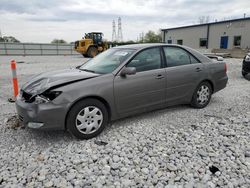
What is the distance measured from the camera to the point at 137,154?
272 centimetres

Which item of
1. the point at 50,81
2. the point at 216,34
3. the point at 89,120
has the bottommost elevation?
the point at 89,120

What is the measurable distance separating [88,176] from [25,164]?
866 millimetres

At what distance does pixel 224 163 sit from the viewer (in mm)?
2512

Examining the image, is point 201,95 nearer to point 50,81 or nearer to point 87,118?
point 87,118

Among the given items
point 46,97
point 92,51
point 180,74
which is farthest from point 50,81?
point 92,51

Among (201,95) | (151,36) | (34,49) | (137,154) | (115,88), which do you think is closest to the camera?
(137,154)

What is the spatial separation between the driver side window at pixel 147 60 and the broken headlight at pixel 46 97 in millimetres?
1303

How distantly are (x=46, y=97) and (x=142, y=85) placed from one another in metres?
1.58

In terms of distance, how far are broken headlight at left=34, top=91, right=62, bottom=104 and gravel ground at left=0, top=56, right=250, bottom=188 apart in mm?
681

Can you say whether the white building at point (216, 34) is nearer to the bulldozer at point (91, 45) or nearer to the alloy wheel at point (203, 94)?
the bulldozer at point (91, 45)

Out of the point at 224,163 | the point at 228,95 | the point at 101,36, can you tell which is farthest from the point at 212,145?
the point at 101,36

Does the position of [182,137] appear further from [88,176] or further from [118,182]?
[88,176]

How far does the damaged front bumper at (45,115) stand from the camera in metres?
2.76

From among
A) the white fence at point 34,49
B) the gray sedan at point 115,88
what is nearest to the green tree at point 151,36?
the white fence at point 34,49
